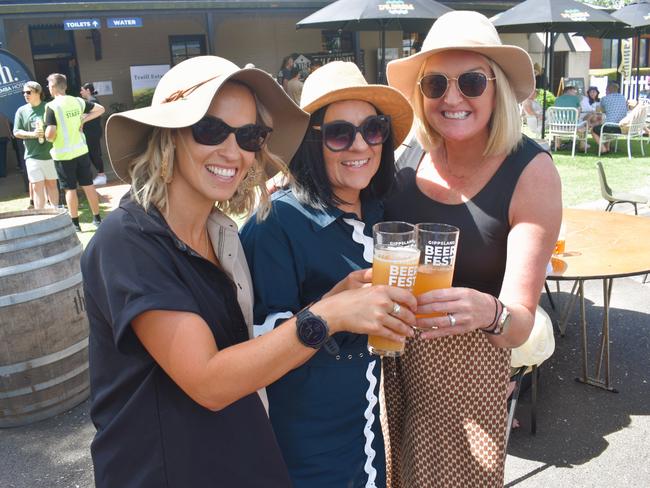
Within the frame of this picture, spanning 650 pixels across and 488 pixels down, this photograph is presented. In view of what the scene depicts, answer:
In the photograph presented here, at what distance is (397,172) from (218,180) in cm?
91

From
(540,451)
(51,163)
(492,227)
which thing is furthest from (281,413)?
(51,163)

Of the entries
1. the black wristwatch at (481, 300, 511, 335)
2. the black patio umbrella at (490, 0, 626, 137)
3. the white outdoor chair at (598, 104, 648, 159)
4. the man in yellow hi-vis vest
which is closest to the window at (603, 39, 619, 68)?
the white outdoor chair at (598, 104, 648, 159)

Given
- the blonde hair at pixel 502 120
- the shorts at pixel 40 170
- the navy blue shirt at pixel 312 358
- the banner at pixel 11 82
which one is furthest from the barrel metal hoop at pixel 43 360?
the banner at pixel 11 82

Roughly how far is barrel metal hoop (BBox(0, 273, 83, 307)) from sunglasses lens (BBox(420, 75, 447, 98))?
8.58 feet

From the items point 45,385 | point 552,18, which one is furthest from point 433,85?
point 552,18

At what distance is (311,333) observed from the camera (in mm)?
1306

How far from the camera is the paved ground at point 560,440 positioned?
328 centimetres

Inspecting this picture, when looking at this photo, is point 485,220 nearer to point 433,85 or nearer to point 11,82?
point 433,85

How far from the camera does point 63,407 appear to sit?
4008 millimetres

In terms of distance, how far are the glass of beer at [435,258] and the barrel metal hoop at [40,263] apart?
277 cm

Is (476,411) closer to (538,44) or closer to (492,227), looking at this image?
(492,227)

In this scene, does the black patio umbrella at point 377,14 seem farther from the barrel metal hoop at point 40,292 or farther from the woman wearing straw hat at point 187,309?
the woman wearing straw hat at point 187,309

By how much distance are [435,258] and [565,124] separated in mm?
12852

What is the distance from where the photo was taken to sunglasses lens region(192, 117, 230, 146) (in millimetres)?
1465
